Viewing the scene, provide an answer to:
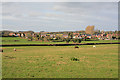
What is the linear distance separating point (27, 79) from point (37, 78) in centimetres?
98

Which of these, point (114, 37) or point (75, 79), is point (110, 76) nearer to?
point (75, 79)

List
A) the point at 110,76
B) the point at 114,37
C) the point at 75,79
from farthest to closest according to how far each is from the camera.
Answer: the point at 114,37, the point at 110,76, the point at 75,79

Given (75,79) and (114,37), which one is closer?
(75,79)

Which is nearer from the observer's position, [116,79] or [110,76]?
[116,79]

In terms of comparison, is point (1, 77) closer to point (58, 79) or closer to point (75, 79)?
point (58, 79)

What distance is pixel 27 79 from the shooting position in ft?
48.2

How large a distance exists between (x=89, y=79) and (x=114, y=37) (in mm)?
158487

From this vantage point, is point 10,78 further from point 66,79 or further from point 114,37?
point 114,37

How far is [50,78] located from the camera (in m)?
15.0

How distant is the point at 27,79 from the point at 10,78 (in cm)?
175

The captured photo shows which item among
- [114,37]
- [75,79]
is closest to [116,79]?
[75,79]

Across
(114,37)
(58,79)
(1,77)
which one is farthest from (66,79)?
(114,37)

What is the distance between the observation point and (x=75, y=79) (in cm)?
1462

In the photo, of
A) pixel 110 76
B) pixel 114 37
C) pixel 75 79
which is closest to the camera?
pixel 75 79
